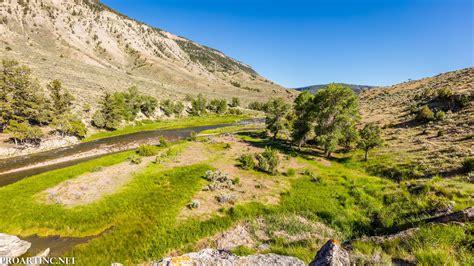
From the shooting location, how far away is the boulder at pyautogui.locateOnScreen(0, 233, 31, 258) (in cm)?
1412

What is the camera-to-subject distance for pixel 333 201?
21.9m

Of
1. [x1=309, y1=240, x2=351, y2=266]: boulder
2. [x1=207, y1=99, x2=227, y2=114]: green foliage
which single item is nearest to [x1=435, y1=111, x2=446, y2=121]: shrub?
[x1=309, y1=240, x2=351, y2=266]: boulder

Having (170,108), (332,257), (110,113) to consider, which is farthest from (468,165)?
(170,108)

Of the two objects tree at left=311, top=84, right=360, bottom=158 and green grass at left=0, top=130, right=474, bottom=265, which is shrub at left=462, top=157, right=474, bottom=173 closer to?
green grass at left=0, top=130, right=474, bottom=265

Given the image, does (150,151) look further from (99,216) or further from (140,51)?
(140,51)

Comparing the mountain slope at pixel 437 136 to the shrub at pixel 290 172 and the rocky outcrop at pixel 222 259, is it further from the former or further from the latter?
the rocky outcrop at pixel 222 259

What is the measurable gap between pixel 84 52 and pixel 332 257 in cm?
17937

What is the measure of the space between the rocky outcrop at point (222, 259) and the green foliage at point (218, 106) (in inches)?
4449

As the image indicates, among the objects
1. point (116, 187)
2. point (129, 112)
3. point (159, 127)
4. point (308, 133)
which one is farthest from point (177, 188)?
point (129, 112)

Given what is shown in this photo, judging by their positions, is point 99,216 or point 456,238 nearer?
point 456,238

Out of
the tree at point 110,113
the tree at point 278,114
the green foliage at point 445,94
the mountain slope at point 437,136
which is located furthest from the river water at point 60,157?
the green foliage at point 445,94

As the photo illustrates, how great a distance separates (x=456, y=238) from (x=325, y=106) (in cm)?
3573

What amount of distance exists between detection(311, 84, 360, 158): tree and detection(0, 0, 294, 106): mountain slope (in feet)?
252

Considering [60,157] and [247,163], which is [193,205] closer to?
[247,163]
